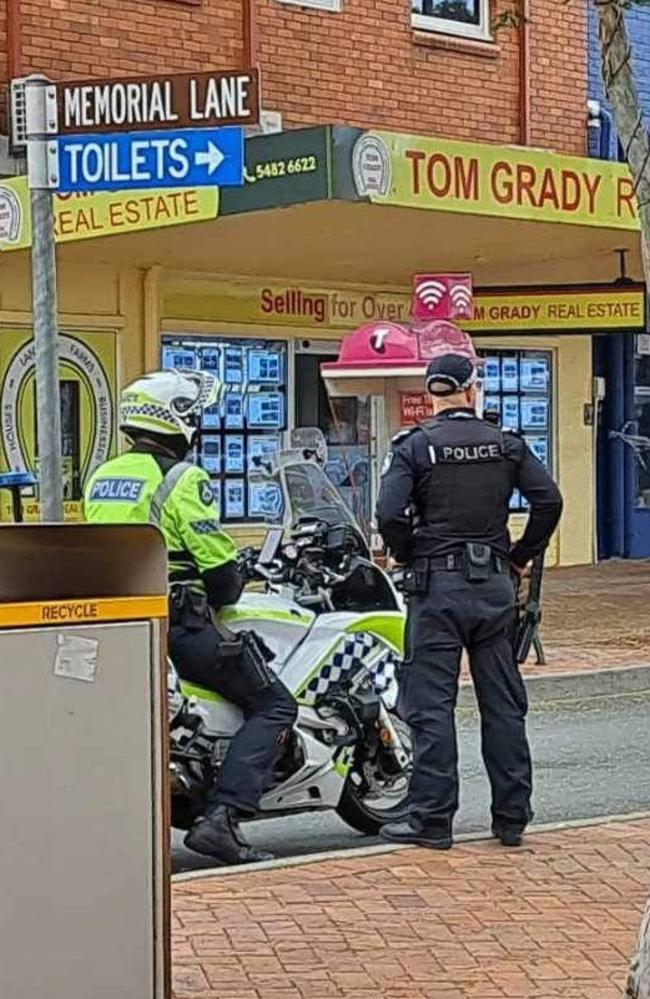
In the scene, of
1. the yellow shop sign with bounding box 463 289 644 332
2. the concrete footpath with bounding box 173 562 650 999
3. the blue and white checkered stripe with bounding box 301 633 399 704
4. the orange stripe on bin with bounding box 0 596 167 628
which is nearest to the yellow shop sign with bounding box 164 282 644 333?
the yellow shop sign with bounding box 463 289 644 332

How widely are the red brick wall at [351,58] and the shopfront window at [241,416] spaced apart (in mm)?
2178

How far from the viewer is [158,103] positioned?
686 cm

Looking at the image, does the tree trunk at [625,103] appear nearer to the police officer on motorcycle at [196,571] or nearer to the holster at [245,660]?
the police officer on motorcycle at [196,571]

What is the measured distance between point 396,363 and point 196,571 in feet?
24.8

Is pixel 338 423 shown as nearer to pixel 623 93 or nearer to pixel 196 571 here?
pixel 196 571

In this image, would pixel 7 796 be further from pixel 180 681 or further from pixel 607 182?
pixel 607 182

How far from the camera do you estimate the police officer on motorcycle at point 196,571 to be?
23.0ft

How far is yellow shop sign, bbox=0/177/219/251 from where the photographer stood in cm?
1327

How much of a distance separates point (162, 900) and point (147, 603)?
29.5 inches

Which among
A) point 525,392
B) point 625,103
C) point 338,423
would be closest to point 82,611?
point 625,103

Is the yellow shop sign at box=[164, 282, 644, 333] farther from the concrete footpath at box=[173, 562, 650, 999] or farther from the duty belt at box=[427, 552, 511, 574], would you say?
the duty belt at box=[427, 552, 511, 574]

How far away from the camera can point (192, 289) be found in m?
17.2

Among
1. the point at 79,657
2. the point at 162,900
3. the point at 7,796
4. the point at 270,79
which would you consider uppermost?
the point at 270,79

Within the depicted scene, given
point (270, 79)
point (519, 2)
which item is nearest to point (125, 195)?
point (270, 79)
